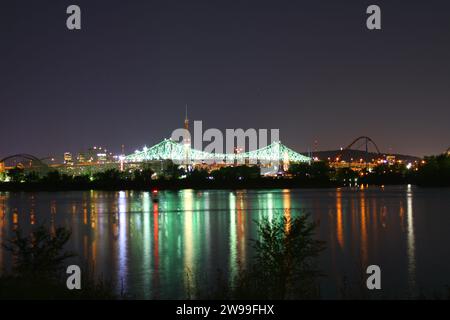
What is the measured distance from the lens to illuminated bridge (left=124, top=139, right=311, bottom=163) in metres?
101

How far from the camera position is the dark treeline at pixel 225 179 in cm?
7331

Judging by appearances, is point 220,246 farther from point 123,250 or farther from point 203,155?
point 203,155

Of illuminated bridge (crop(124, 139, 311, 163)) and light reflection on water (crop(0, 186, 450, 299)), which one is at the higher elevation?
illuminated bridge (crop(124, 139, 311, 163))

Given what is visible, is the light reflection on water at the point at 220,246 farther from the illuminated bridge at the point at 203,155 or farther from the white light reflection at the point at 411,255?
the illuminated bridge at the point at 203,155

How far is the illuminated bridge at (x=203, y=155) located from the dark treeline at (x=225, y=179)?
51.7 feet

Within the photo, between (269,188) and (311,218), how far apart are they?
149ft

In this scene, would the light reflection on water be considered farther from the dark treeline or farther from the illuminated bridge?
the illuminated bridge

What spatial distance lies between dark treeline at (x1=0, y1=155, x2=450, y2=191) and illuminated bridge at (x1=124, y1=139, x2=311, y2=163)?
15.8 metres

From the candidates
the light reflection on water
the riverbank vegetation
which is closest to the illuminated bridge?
the light reflection on water

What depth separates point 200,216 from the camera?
30391mm

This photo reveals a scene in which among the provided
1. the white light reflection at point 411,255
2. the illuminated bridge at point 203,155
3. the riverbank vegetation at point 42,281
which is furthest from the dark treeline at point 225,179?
the riverbank vegetation at point 42,281

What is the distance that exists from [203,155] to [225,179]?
29413mm
